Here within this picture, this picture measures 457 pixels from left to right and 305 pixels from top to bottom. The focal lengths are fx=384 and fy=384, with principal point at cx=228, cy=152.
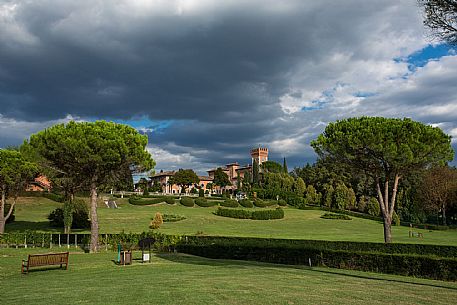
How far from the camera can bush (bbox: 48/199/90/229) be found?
40263 mm

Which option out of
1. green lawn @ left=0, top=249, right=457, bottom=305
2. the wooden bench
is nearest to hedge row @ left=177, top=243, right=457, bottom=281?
green lawn @ left=0, top=249, right=457, bottom=305

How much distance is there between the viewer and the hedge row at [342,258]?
52.0 ft

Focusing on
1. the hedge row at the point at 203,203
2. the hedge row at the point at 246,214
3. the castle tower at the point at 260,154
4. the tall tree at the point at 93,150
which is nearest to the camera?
the tall tree at the point at 93,150

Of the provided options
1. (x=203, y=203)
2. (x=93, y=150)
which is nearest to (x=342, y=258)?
(x=93, y=150)

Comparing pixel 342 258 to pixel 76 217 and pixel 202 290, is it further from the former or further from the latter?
pixel 76 217

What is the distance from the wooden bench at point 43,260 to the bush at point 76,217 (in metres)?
25.1

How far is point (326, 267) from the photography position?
18938 millimetres

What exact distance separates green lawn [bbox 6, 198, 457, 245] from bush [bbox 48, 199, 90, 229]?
1.14m

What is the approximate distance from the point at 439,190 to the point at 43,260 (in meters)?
61.0

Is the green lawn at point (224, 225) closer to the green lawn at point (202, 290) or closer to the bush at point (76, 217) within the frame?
the bush at point (76, 217)

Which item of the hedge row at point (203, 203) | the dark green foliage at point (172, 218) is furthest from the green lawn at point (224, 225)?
the hedge row at point (203, 203)

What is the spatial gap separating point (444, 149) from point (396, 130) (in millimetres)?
3465

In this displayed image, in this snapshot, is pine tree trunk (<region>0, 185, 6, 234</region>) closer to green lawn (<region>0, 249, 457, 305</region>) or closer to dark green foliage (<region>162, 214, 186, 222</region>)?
green lawn (<region>0, 249, 457, 305</region>)

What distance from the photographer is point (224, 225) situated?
47.4 metres
